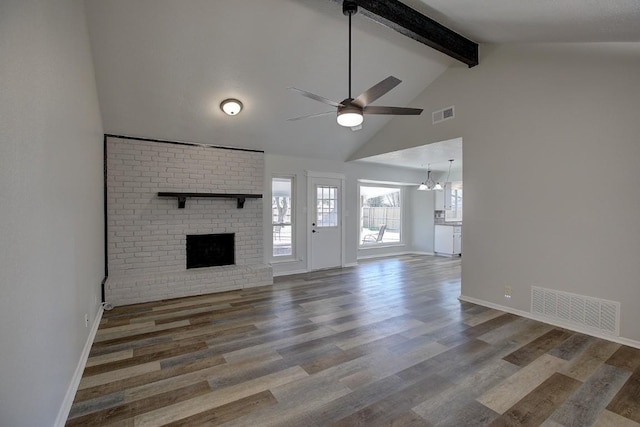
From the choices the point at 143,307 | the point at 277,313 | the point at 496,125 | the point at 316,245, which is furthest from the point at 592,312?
the point at 143,307

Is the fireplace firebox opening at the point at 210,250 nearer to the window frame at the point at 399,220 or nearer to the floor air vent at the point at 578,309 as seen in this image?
the window frame at the point at 399,220

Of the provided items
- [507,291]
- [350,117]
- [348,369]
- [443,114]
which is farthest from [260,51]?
[507,291]

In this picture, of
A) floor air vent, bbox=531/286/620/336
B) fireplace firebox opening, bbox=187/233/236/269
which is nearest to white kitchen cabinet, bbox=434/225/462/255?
floor air vent, bbox=531/286/620/336

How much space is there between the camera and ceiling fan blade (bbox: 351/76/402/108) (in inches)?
94.9

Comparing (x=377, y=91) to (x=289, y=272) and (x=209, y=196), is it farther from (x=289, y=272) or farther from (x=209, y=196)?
(x=289, y=272)

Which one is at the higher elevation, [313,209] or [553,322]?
[313,209]

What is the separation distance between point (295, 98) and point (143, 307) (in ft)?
11.9

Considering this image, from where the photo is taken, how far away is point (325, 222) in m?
6.70

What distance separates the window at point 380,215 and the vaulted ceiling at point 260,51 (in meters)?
3.61

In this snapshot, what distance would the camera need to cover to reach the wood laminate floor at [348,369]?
2018 millimetres

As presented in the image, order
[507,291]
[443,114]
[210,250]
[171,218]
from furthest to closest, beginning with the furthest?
1. [210,250]
2. [171,218]
3. [443,114]
4. [507,291]

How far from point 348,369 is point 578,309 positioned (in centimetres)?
271

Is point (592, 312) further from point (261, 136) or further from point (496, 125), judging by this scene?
point (261, 136)

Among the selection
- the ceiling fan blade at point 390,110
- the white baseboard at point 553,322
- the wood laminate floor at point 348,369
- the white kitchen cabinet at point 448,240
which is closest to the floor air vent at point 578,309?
the white baseboard at point 553,322
